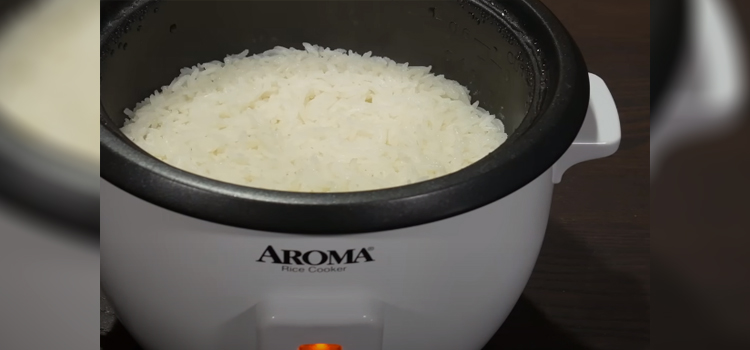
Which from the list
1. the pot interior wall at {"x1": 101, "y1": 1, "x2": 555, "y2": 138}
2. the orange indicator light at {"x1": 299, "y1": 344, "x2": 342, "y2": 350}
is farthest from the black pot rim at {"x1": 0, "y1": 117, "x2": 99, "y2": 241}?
the pot interior wall at {"x1": 101, "y1": 1, "x2": 555, "y2": 138}

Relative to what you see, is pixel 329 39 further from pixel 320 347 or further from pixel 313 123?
pixel 320 347

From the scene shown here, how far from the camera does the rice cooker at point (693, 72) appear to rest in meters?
0.24

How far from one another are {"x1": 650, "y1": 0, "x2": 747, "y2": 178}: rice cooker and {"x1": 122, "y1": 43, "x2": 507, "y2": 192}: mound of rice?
1.58 ft

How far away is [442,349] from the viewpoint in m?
0.77

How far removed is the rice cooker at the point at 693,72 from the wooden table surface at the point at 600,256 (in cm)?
66

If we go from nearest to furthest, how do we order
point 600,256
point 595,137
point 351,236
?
point 351,236 → point 595,137 → point 600,256

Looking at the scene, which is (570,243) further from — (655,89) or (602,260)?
(655,89)

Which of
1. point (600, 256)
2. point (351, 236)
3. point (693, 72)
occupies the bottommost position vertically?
point (600, 256)

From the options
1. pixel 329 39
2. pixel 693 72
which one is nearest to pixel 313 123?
pixel 329 39

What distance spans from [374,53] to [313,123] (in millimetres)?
192

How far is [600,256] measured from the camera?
1.06m

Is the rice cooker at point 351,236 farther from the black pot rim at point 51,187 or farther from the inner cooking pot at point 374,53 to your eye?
the black pot rim at point 51,187

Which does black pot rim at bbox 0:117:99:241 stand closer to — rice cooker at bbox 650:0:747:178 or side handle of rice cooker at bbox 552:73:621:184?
rice cooker at bbox 650:0:747:178

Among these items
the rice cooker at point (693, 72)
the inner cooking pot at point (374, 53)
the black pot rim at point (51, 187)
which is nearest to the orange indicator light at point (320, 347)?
the inner cooking pot at point (374, 53)
